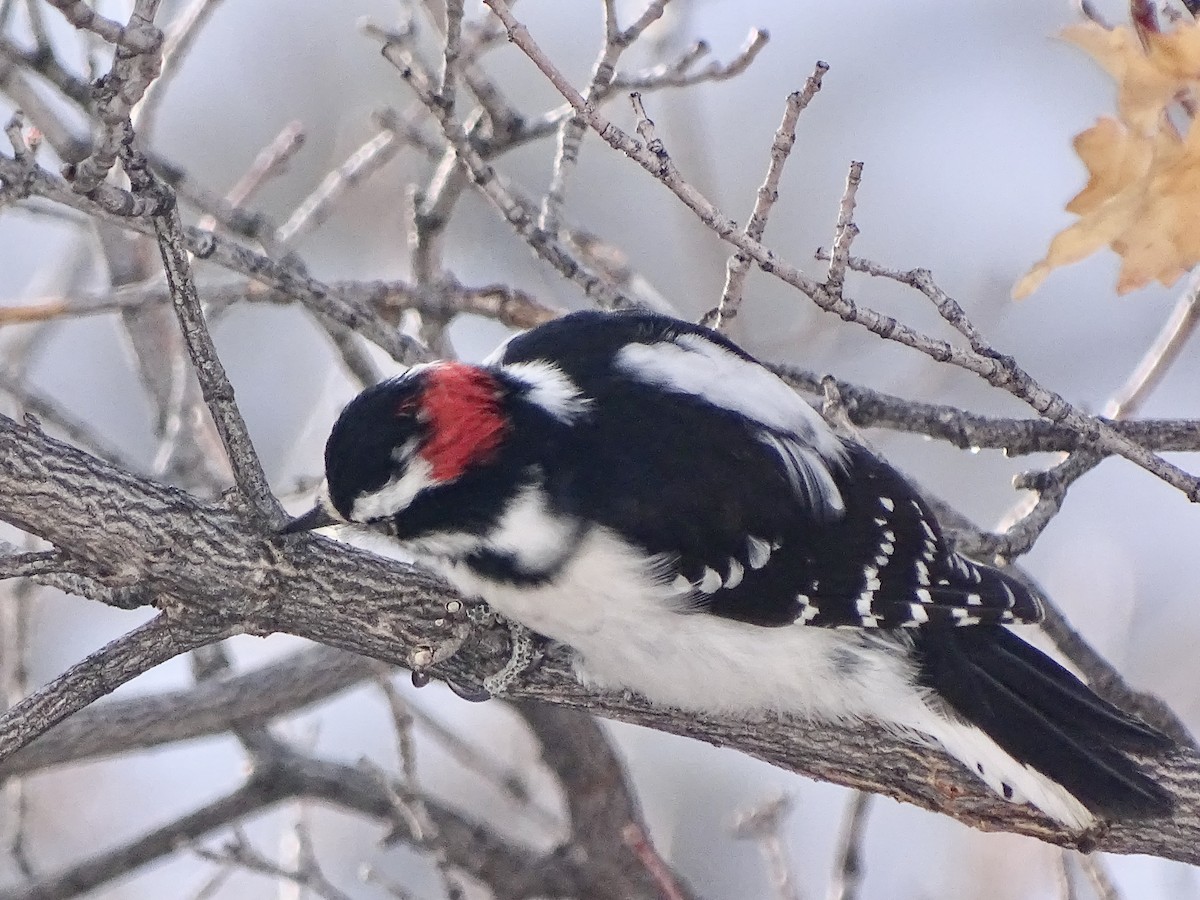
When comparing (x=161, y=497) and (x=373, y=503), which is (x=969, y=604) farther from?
(x=161, y=497)

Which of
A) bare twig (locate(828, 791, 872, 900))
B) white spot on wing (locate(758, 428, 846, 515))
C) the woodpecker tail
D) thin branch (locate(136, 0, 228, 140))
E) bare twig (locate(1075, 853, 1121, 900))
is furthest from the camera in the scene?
thin branch (locate(136, 0, 228, 140))

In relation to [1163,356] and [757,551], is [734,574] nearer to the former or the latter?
[757,551]

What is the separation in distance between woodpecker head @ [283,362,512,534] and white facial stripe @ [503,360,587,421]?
141 mm

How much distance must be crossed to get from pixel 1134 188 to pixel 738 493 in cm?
82

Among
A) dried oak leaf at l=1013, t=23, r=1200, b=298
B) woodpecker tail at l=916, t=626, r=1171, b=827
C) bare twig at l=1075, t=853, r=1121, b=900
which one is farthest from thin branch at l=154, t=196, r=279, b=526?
bare twig at l=1075, t=853, r=1121, b=900

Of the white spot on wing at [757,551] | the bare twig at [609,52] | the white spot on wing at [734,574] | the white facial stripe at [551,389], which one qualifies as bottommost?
the white spot on wing at [734,574]

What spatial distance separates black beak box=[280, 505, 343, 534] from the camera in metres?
2.20

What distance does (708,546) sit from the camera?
2.51 meters

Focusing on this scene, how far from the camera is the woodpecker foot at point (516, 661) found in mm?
2537

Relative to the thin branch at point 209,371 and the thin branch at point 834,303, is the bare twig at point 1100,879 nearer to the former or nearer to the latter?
the thin branch at point 834,303

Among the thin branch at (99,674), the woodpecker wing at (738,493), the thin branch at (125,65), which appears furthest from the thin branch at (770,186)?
the thin branch at (99,674)

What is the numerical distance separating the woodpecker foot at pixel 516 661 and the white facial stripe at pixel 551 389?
15.3 inches

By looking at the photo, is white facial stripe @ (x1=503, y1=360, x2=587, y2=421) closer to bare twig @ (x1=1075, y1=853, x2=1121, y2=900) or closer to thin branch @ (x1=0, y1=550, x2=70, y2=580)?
thin branch @ (x1=0, y1=550, x2=70, y2=580)

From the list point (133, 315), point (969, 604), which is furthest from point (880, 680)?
point (133, 315)
